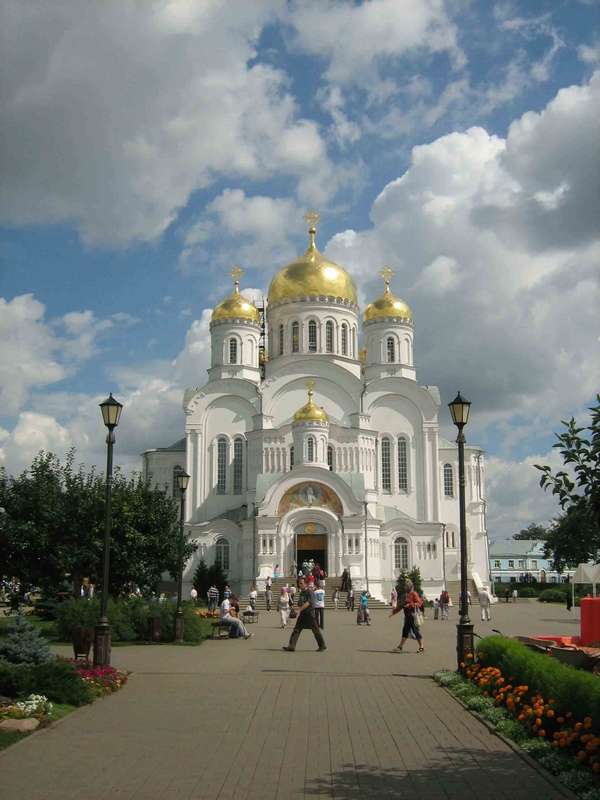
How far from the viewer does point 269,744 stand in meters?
9.66

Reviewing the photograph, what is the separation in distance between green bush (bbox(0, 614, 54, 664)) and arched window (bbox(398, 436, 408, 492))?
126 feet

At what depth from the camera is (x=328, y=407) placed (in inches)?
1999

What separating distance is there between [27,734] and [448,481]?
44926 millimetres

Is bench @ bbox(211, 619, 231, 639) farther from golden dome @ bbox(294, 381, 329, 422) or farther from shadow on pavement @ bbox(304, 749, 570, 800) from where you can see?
golden dome @ bbox(294, 381, 329, 422)

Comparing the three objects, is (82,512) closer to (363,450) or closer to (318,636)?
(318,636)

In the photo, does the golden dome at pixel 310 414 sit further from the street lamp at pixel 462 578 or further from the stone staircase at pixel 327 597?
the street lamp at pixel 462 578

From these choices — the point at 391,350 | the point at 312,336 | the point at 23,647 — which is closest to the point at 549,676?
the point at 23,647

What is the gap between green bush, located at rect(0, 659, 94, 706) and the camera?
38.4ft

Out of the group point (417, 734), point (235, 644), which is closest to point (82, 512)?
point (235, 644)

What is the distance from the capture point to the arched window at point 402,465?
5028 cm

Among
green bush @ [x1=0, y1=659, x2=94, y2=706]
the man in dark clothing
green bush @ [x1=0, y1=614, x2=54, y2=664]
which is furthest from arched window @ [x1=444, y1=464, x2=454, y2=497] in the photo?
green bush @ [x1=0, y1=659, x2=94, y2=706]

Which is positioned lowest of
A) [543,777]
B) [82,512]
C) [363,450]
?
[543,777]

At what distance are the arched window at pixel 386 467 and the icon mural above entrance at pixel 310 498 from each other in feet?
19.4

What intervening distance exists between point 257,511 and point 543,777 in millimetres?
37492
